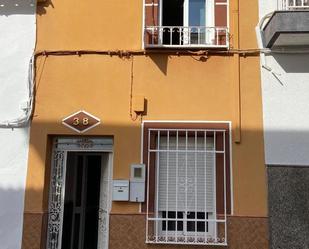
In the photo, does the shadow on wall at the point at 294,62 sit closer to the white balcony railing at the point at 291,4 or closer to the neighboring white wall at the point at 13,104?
the white balcony railing at the point at 291,4

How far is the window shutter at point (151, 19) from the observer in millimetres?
7480

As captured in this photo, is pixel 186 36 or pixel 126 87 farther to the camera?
pixel 186 36

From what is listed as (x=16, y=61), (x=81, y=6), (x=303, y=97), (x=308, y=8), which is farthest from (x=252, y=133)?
(x=16, y=61)

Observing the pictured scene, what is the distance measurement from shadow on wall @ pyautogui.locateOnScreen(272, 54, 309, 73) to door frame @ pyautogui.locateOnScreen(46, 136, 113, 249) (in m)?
2.87

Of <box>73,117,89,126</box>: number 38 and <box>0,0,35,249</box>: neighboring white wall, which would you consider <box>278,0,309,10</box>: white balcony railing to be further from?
<box>0,0,35,249</box>: neighboring white wall

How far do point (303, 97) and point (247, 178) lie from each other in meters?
1.49

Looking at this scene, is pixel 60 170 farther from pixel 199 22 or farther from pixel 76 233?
pixel 199 22

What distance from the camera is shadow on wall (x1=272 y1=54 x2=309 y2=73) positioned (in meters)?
7.24

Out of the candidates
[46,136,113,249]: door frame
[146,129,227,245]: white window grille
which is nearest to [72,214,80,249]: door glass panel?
[46,136,113,249]: door frame

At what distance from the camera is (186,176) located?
7.20 metres

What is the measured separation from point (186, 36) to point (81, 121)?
2123mm

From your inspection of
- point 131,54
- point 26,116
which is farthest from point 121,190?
point 131,54

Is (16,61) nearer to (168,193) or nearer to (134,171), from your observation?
(134,171)

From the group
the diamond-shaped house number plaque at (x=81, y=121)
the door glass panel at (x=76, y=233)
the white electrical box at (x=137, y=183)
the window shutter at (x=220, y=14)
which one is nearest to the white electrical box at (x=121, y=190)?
the white electrical box at (x=137, y=183)
